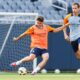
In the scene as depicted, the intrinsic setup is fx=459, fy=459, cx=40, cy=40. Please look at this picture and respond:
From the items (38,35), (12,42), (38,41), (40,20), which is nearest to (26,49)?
(12,42)

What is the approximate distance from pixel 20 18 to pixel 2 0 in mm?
4438

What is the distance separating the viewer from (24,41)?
58.4 feet

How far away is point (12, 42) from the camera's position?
17844mm

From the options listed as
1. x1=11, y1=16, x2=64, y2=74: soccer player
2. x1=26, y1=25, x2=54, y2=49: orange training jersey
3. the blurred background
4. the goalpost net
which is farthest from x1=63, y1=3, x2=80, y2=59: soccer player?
the goalpost net

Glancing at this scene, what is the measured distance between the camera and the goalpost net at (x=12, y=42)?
57.6ft

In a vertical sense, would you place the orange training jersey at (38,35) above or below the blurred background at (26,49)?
above

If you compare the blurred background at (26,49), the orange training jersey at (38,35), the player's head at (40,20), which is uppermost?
the player's head at (40,20)

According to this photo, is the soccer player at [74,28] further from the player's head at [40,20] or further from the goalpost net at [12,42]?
the goalpost net at [12,42]

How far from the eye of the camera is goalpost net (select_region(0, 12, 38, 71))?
1756 cm

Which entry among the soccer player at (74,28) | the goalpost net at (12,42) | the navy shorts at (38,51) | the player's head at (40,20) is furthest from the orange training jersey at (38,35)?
the goalpost net at (12,42)

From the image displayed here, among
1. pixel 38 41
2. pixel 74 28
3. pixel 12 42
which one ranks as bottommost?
pixel 12 42

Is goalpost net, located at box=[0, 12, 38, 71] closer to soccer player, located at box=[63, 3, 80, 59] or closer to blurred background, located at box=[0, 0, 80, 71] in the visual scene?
blurred background, located at box=[0, 0, 80, 71]

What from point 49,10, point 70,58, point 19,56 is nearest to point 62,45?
point 70,58

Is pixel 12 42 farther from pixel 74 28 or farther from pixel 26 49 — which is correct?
pixel 74 28
